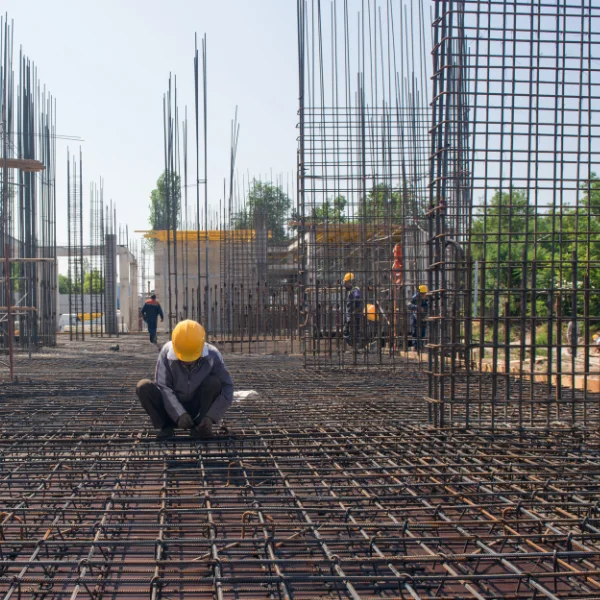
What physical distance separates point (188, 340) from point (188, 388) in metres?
0.37

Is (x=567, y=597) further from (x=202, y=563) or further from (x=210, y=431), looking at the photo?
(x=210, y=431)

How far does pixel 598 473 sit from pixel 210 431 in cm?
239

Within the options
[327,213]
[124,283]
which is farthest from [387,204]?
[124,283]

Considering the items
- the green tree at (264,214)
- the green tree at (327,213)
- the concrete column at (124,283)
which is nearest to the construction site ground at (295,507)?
the green tree at (327,213)

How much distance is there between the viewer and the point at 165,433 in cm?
514

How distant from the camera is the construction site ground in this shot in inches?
106

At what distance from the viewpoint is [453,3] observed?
5.23 metres

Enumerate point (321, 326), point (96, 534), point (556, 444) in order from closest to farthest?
1. point (96, 534)
2. point (556, 444)
3. point (321, 326)

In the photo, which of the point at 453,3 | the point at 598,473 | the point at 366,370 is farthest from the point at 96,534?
the point at 366,370

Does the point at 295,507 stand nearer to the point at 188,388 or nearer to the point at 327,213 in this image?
the point at 188,388

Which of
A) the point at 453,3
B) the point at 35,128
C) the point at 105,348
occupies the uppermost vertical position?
the point at 35,128

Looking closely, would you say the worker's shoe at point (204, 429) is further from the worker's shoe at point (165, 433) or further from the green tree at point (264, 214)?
the green tree at point (264, 214)

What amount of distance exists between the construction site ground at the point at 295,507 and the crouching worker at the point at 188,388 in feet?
0.48

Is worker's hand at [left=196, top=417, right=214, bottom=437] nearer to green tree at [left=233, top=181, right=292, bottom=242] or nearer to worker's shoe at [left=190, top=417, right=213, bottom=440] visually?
worker's shoe at [left=190, top=417, right=213, bottom=440]
